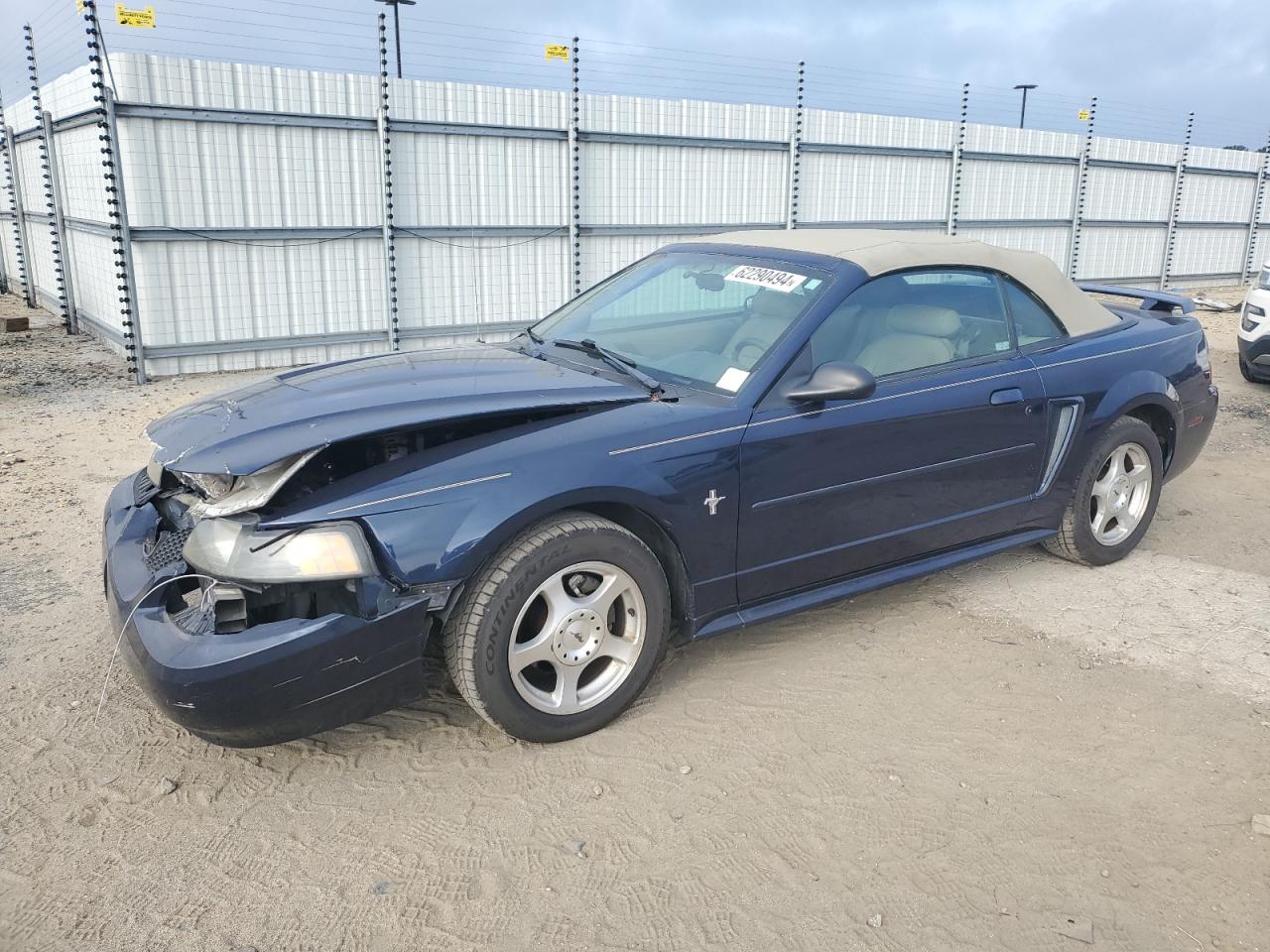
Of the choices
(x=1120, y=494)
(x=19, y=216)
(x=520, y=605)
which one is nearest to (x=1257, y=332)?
(x=1120, y=494)

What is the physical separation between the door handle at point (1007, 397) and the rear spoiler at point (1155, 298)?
145 cm

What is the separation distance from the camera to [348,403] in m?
3.34

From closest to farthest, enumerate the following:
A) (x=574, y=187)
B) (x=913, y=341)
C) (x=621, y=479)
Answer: (x=621, y=479) → (x=913, y=341) → (x=574, y=187)

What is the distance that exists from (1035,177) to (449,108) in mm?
10039

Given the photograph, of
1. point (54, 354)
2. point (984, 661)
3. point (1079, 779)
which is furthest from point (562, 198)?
point (1079, 779)

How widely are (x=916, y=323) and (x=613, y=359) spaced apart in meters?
1.26

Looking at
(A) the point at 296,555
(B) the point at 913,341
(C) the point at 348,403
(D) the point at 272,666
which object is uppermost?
(B) the point at 913,341

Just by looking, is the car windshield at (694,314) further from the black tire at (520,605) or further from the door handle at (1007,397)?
the door handle at (1007,397)

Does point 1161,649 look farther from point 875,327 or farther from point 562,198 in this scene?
point 562,198

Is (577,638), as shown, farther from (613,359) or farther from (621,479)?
(613,359)

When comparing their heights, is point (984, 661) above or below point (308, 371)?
below

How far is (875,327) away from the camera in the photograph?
3.95 metres

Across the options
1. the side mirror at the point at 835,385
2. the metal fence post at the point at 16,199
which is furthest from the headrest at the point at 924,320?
the metal fence post at the point at 16,199

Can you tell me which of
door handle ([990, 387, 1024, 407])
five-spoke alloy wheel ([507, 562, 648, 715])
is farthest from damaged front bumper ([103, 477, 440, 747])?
door handle ([990, 387, 1024, 407])
